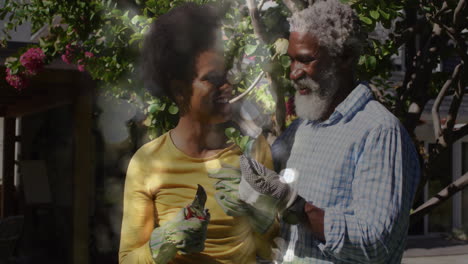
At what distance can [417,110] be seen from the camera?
114 inches

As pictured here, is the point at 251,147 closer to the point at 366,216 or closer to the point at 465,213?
the point at 366,216

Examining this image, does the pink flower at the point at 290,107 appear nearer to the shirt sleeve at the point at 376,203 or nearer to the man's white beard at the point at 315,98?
the man's white beard at the point at 315,98

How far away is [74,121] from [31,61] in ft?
2.40

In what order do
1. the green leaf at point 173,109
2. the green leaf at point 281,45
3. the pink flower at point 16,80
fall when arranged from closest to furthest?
the green leaf at point 281,45 < the green leaf at point 173,109 < the pink flower at point 16,80

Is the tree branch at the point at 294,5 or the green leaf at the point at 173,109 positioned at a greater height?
the tree branch at the point at 294,5

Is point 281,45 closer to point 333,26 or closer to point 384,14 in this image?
point 333,26

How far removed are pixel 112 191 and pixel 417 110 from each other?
1.51 meters

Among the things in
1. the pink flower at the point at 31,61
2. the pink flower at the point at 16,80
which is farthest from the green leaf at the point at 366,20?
the pink flower at the point at 16,80

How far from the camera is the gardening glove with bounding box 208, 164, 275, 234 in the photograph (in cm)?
176

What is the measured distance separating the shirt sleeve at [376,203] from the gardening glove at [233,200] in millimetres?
214

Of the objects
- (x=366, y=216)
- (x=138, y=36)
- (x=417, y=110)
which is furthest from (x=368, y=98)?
(x=417, y=110)

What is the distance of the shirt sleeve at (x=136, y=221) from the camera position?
6.12ft

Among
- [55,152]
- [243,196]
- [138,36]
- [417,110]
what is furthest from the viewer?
[55,152]

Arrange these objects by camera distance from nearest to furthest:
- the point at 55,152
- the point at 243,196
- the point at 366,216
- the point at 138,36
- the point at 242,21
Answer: the point at 366,216 → the point at 243,196 → the point at 242,21 → the point at 138,36 → the point at 55,152
